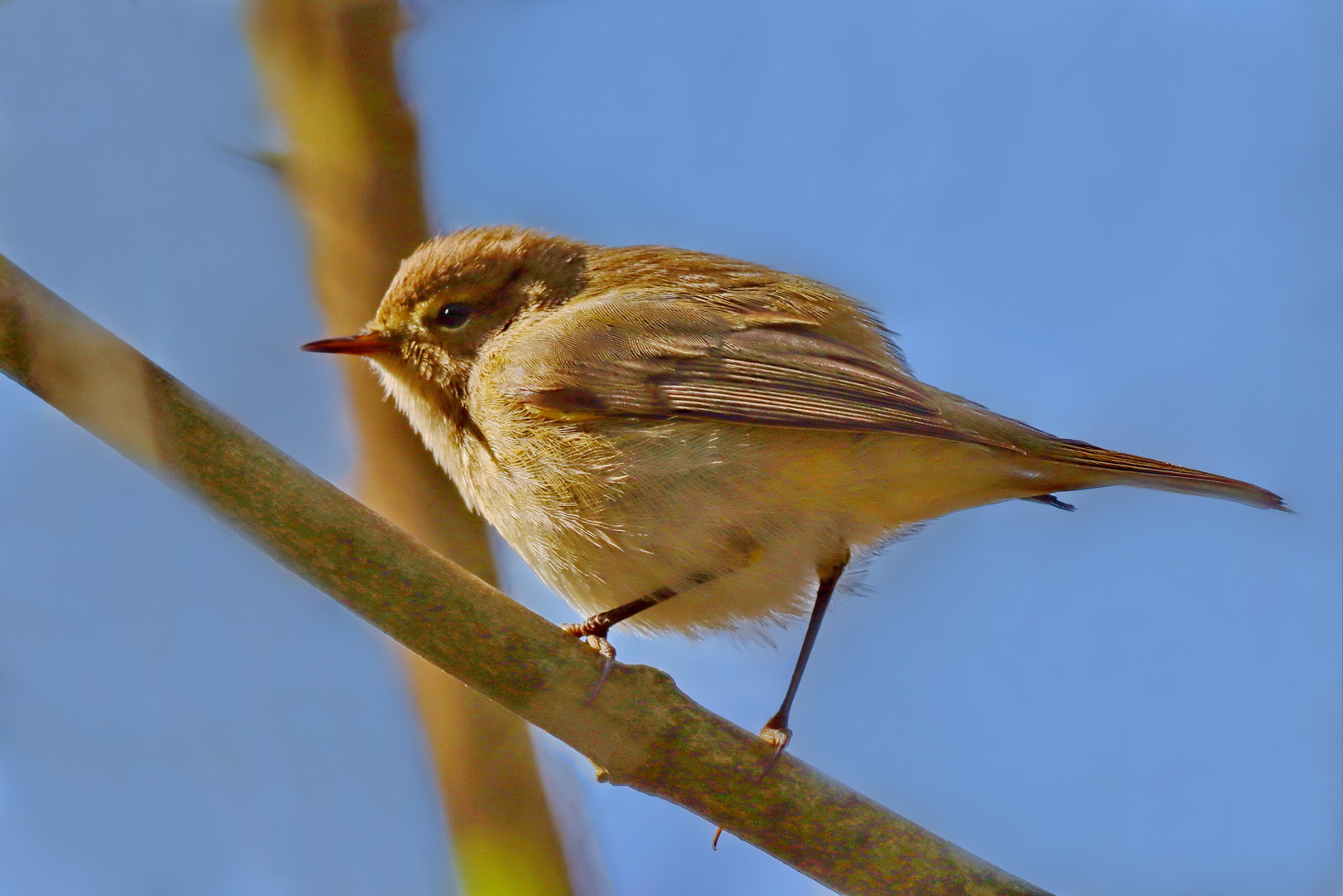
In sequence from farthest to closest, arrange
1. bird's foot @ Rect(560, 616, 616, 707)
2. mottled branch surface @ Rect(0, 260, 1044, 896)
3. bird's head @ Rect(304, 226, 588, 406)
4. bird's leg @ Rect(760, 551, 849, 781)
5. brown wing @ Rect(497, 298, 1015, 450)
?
bird's head @ Rect(304, 226, 588, 406)
bird's leg @ Rect(760, 551, 849, 781)
brown wing @ Rect(497, 298, 1015, 450)
bird's foot @ Rect(560, 616, 616, 707)
mottled branch surface @ Rect(0, 260, 1044, 896)

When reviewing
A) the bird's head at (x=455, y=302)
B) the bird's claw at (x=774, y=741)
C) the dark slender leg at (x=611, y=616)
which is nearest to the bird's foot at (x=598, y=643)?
the dark slender leg at (x=611, y=616)

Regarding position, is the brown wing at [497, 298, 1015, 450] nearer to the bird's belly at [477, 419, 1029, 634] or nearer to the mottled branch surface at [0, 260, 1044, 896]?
the bird's belly at [477, 419, 1029, 634]

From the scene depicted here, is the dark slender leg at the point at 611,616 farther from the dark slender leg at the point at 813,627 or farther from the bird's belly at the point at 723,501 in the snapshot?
the dark slender leg at the point at 813,627

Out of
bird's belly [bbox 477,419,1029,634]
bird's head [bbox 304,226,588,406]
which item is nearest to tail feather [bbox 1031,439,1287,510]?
bird's belly [bbox 477,419,1029,634]

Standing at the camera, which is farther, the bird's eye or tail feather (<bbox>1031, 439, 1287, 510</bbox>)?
the bird's eye

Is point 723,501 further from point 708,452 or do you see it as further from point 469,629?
point 469,629

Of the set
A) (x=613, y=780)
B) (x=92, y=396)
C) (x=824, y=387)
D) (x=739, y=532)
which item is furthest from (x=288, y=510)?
(x=824, y=387)

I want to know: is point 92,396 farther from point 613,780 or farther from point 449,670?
point 613,780
